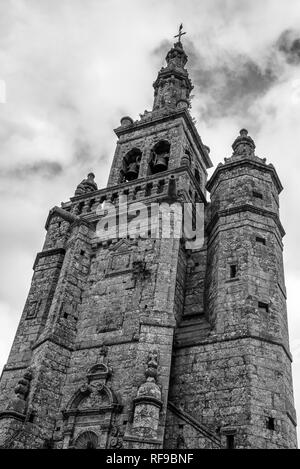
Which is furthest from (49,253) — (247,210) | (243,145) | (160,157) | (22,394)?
(243,145)

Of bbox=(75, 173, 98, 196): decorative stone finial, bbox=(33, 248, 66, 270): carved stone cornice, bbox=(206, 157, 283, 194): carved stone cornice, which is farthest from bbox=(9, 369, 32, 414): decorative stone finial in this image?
bbox=(206, 157, 283, 194): carved stone cornice

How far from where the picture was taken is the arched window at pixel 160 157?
80.6 ft

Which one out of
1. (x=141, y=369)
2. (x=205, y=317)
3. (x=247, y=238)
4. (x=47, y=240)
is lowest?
(x=141, y=369)

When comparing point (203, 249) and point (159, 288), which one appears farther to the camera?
point (203, 249)

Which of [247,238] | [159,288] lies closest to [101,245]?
[159,288]

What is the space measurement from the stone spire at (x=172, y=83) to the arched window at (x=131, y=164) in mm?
3355

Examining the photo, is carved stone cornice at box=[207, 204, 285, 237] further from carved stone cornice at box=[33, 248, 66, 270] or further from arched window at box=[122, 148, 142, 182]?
arched window at box=[122, 148, 142, 182]

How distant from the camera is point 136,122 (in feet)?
89.0

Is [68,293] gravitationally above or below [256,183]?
below

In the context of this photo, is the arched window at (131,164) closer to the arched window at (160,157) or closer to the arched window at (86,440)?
the arched window at (160,157)

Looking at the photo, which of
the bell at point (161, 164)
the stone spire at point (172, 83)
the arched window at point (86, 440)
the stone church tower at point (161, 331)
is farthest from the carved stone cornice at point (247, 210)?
the stone spire at point (172, 83)

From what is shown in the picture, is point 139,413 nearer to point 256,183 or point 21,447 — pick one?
point 21,447

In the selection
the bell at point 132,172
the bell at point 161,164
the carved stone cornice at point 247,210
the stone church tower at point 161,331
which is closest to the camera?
the stone church tower at point 161,331

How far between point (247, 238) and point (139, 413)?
699cm
